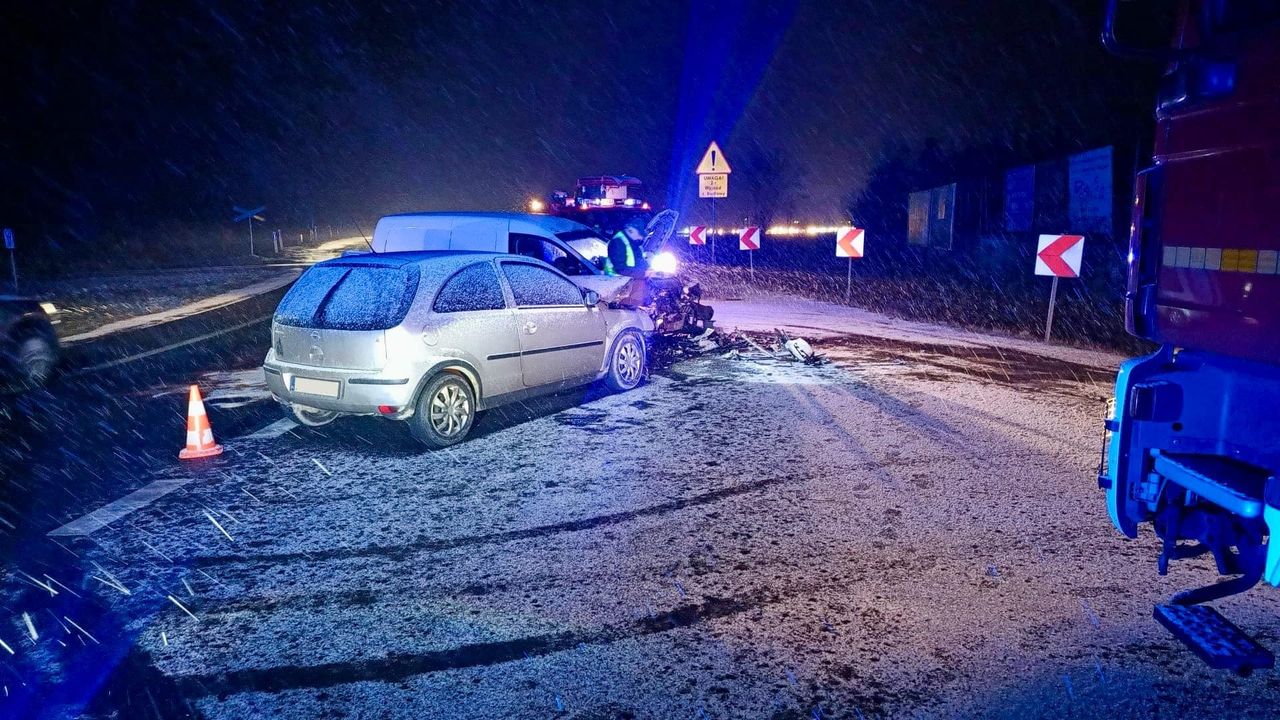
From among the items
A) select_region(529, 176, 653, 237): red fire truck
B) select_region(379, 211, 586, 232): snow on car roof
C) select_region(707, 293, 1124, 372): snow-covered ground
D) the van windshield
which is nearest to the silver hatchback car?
select_region(379, 211, 586, 232): snow on car roof

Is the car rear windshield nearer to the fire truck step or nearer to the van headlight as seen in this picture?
the fire truck step

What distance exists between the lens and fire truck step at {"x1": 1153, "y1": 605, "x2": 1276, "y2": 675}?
289 cm

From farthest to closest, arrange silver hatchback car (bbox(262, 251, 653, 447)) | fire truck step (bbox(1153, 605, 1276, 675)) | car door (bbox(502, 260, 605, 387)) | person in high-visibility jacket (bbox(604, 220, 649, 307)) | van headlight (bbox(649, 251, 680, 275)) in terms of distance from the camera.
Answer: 1. van headlight (bbox(649, 251, 680, 275))
2. person in high-visibility jacket (bbox(604, 220, 649, 307))
3. car door (bbox(502, 260, 605, 387))
4. silver hatchback car (bbox(262, 251, 653, 447))
5. fire truck step (bbox(1153, 605, 1276, 675))

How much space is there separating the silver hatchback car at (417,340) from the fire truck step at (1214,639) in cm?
514

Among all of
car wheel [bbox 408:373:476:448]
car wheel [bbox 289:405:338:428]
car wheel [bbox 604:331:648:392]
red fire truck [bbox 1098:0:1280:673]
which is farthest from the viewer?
Answer: car wheel [bbox 604:331:648:392]

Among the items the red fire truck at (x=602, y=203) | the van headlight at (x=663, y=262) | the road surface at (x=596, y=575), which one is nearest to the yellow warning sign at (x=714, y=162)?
the red fire truck at (x=602, y=203)

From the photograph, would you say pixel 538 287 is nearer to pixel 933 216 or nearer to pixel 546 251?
pixel 546 251

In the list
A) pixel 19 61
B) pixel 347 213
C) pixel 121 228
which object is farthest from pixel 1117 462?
pixel 347 213

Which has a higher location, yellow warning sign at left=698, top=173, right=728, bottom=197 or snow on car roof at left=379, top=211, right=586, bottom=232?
yellow warning sign at left=698, top=173, right=728, bottom=197

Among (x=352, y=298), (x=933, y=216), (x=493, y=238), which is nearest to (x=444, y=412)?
(x=352, y=298)

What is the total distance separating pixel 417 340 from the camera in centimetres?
647

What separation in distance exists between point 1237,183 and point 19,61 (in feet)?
218

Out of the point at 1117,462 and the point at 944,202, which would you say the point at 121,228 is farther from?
the point at 1117,462

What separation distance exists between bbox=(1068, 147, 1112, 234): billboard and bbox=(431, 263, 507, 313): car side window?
14.0m
